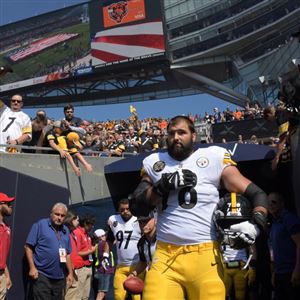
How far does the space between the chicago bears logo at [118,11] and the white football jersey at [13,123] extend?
1292 inches

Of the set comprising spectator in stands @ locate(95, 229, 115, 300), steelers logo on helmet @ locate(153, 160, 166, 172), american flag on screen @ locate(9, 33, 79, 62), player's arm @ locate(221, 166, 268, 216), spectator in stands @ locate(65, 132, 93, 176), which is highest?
american flag on screen @ locate(9, 33, 79, 62)

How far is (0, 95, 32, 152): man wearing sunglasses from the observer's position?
→ 8617 mm

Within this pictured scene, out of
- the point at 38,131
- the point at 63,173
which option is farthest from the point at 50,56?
the point at 38,131

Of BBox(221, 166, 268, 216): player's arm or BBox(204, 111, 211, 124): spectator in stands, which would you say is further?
BBox(204, 111, 211, 124): spectator in stands

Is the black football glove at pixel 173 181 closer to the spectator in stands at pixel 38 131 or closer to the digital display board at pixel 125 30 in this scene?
the spectator in stands at pixel 38 131

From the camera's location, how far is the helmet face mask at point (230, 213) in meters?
3.69

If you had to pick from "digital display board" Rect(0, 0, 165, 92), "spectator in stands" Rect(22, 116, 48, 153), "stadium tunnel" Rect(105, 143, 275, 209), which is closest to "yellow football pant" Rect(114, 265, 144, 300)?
"stadium tunnel" Rect(105, 143, 275, 209)

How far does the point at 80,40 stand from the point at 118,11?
26.7ft

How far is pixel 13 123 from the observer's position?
28.7ft

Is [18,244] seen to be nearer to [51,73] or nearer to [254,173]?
[254,173]

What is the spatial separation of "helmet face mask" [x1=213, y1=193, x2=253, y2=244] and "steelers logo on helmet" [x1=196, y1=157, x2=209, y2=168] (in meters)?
0.31

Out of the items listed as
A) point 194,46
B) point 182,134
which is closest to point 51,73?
point 194,46

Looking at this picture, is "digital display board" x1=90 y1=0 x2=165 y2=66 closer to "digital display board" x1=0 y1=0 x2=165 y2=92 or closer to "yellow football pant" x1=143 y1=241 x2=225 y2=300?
"digital display board" x1=0 y1=0 x2=165 y2=92

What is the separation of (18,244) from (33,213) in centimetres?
66
